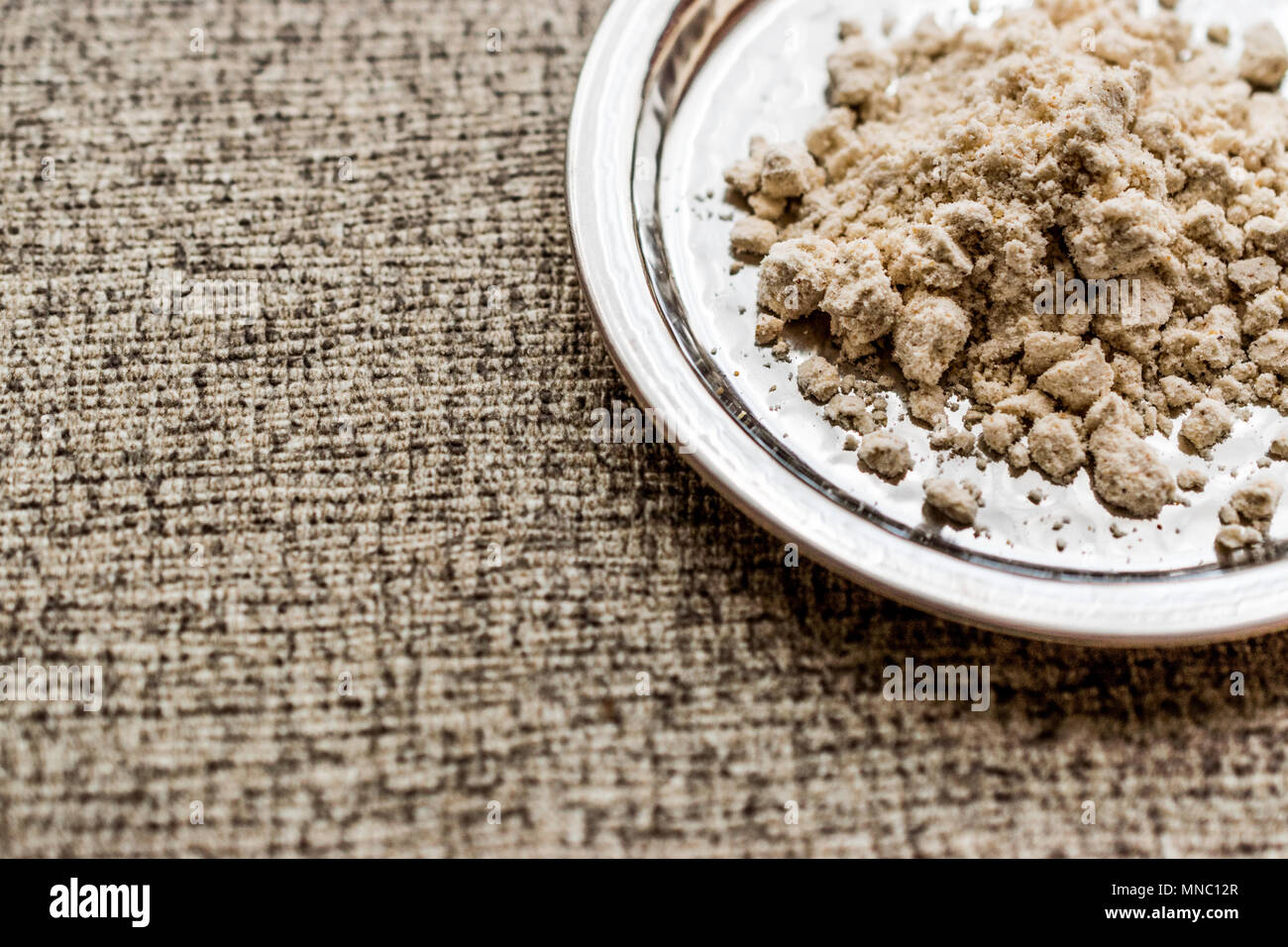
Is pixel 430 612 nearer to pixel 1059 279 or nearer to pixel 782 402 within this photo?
pixel 782 402

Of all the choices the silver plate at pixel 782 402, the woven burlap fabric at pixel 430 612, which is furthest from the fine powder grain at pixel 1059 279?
the woven burlap fabric at pixel 430 612

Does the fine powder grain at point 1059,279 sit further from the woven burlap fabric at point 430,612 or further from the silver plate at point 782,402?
the woven burlap fabric at point 430,612

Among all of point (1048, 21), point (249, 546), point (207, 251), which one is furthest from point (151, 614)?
point (1048, 21)

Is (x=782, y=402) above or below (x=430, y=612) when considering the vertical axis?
above

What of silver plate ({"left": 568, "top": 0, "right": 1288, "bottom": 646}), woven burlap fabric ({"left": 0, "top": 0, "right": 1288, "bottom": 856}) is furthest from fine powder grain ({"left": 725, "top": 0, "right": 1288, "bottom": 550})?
woven burlap fabric ({"left": 0, "top": 0, "right": 1288, "bottom": 856})

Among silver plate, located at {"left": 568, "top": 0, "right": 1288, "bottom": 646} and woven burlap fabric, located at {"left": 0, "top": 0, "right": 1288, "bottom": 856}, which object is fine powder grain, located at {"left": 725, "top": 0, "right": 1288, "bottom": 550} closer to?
silver plate, located at {"left": 568, "top": 0, "right": 1288, "bottom": 646}

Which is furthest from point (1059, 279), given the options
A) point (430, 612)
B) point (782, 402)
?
point (430, 612)
